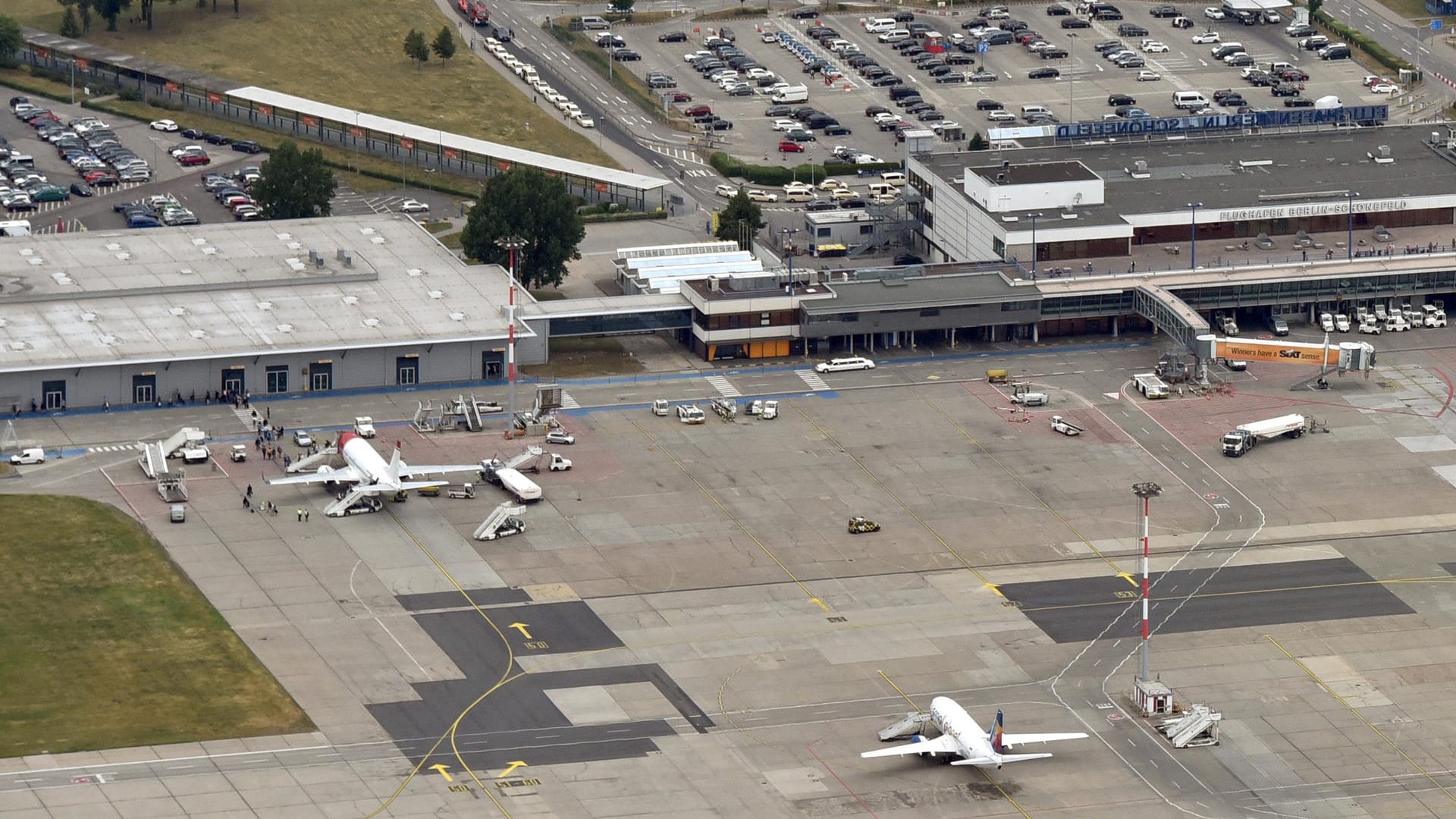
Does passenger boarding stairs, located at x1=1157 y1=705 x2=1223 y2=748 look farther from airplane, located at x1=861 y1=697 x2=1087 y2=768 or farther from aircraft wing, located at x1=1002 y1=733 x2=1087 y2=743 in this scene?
airplane, located at x1=861 y1=697 x2=1087 y2=768

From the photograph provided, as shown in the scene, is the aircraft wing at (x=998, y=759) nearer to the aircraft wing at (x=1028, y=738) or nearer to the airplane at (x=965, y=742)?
the airplane at (x=965, y=742)

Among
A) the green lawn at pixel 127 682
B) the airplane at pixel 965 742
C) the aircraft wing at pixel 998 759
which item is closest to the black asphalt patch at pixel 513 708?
the green lawn at pixel 127 682

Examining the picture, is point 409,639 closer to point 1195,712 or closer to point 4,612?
point 4,612

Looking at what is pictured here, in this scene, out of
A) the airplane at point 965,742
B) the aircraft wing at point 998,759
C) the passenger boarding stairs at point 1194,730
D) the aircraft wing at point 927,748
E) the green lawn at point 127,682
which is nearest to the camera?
the aircraft wing at point 998,759

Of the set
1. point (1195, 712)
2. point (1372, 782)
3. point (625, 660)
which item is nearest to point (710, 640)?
point (625, 660)

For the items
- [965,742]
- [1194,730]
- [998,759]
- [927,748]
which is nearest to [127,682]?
[927,748]

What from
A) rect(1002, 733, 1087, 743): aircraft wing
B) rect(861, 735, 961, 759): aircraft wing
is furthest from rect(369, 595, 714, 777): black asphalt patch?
rect(1002, 733, 1087, 743): aircraft wing

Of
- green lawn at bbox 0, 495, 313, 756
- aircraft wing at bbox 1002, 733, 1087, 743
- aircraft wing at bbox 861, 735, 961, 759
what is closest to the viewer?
aircraft wing at bbox 861, 735, 961, 759
